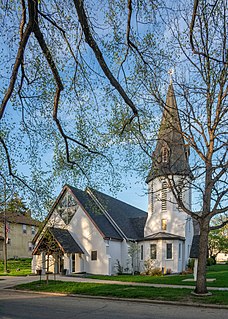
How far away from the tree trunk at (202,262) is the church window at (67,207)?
1838 cm

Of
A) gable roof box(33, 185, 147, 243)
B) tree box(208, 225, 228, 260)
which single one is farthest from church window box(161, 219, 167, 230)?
tree box(208, 225, 228, 260)

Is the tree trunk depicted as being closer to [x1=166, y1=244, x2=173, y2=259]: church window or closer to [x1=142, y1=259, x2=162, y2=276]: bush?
[x1=142, y1=259, x2=162, y2=276]: bush

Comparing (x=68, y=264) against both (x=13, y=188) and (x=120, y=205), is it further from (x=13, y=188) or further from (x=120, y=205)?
(x=13, y=188)

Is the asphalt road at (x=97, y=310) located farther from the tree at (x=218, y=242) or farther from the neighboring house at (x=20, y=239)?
the tree at (x=218, y=242)

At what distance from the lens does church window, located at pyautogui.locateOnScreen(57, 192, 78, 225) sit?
31.9 meters

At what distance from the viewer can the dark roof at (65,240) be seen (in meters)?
28.6

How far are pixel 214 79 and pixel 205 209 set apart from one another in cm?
528

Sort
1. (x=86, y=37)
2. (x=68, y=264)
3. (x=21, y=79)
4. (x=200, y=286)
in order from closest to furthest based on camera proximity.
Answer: (x=86, y=37), (x=21, y=79), (x=200, y=286), (x=68, y=264)

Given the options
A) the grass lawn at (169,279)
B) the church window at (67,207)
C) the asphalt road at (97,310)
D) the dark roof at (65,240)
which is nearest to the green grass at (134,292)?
the asphalt road at (97,310)

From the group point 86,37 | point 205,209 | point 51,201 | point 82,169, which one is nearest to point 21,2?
point 86,37

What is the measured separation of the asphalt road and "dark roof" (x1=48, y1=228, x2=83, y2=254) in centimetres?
1442

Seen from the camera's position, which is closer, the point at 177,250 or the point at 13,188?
the point at 13,188

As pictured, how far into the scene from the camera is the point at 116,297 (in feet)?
47.5

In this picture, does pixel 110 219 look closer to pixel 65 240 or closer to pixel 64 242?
pixel 65 240
